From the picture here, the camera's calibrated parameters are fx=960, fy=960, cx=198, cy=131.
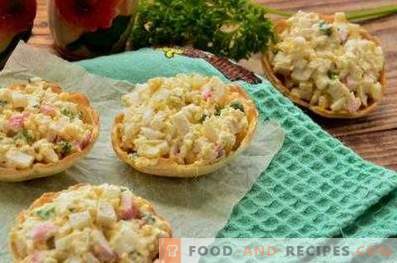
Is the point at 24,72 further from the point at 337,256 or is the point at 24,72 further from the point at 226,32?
the point at 337,256

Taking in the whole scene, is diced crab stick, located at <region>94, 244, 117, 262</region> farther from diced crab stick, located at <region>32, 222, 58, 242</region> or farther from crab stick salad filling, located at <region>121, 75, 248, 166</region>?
crab stick salad filling, located at <region>121, 75, 248, 166</region>

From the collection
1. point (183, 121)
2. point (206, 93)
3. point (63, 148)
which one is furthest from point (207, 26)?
point (63, 148)

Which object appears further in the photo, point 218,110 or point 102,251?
point 218,110

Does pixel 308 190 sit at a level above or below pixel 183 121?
below

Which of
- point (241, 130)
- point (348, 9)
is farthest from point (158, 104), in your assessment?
point (348, 9)

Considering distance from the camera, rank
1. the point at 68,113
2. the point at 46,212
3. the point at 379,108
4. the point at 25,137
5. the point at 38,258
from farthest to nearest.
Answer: the point at 379,108, the point at 68,113, the point at 25,137, the point at 46,212, the point at 38,258

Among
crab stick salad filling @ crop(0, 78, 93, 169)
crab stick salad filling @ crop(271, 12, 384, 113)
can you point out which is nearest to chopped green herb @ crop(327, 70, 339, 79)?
crab stick salad filling @ crop(271, 12, 384, 113)

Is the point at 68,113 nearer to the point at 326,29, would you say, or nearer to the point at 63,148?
the point at 63,148
